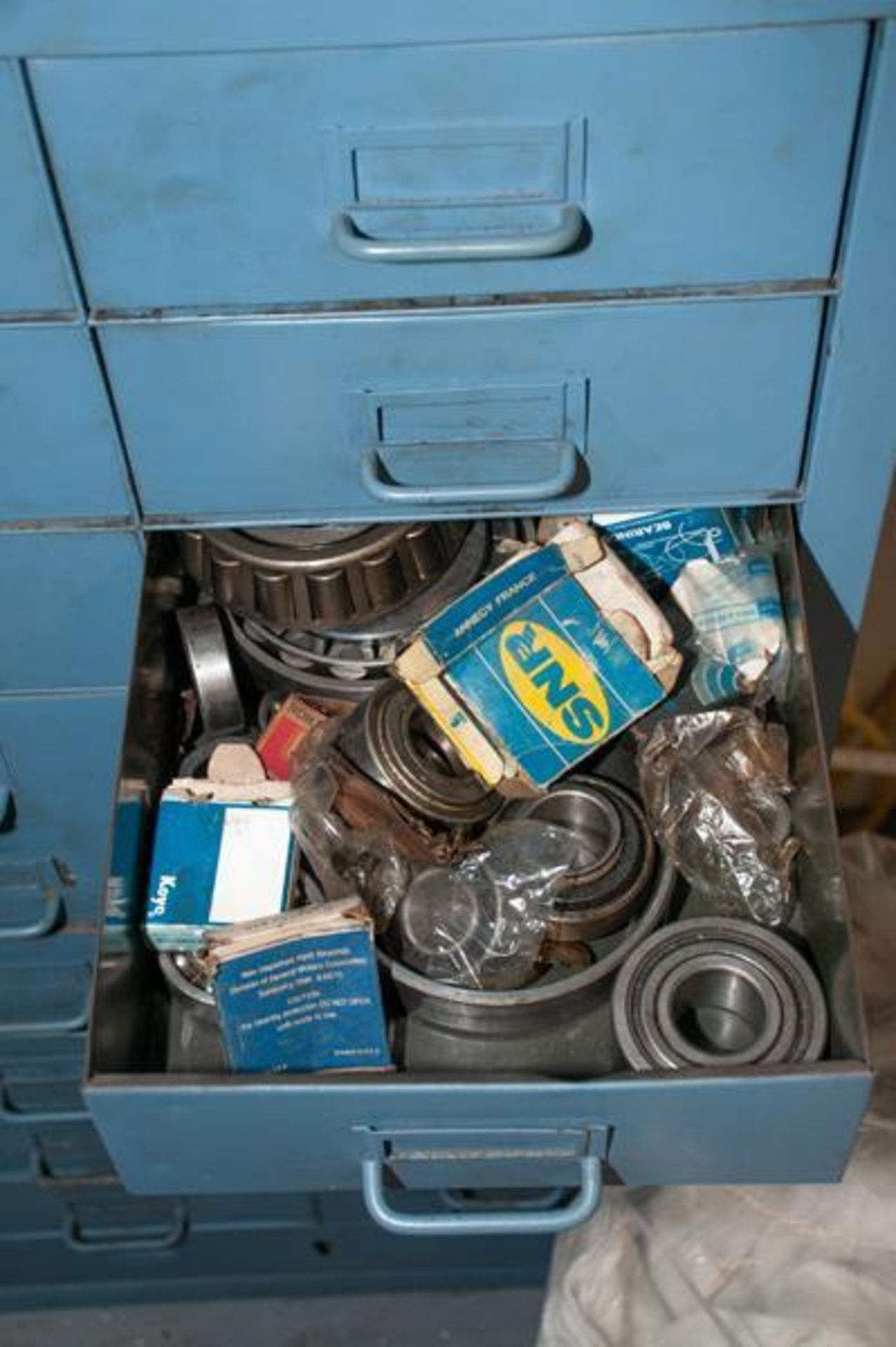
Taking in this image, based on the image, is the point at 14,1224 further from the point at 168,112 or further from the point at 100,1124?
the point at 168,112

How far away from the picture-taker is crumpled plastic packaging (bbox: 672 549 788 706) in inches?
40.3

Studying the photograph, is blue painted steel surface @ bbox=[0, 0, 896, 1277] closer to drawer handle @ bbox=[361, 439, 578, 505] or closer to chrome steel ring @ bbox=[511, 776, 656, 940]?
drawer handle @ bbox=[361, 439, 578, 505]

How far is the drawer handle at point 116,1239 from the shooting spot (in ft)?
5.29

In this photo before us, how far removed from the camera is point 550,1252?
1.63 meters

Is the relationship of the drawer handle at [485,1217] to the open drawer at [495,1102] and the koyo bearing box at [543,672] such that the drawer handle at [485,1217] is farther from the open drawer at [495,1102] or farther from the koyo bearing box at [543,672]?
the koyo bearing box at [543,672]

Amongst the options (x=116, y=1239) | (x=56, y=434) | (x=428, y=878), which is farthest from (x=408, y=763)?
(x=116, y=1239)

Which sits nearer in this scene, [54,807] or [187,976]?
[187,976]

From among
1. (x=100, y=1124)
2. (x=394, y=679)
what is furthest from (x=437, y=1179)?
(x=394, y=679)

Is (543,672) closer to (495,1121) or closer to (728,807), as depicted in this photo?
(728,807)

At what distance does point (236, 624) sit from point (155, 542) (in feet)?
0.32

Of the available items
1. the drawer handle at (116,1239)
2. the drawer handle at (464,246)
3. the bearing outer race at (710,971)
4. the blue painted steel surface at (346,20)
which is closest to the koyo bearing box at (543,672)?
the bearing outer race at (710,971)

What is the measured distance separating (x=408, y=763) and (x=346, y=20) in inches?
17.4

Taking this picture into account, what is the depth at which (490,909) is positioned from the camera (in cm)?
98

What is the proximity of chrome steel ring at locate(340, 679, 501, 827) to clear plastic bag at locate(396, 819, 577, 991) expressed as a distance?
0.09ft
